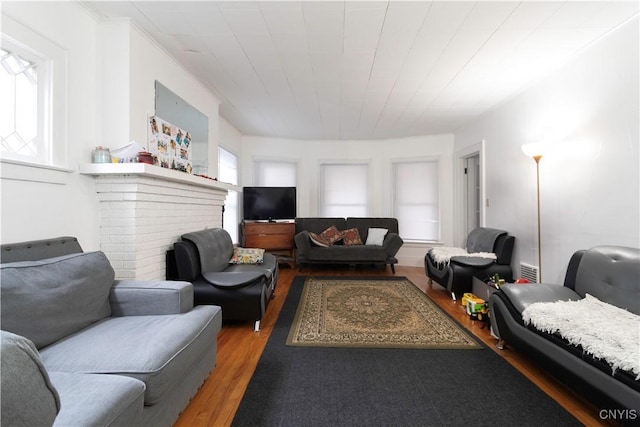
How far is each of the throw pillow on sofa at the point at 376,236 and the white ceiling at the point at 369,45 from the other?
2370 millimetres

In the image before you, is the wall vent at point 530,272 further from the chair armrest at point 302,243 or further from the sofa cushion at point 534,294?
the chair armrest at point 302,243

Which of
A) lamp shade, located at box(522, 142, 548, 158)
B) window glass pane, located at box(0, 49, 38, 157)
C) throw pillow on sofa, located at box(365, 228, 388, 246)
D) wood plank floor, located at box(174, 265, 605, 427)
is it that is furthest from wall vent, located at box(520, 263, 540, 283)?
window glass pane, located at box(0, 49, 38, 157)

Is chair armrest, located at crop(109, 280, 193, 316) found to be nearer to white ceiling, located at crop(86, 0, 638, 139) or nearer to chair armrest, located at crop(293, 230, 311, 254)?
white ceiling, located at crop(86, 0, 638, 139)

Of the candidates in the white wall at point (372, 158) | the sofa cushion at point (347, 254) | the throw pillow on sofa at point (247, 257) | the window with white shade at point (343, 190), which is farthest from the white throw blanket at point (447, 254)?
the throw pillow on sofa at point (247, 257)

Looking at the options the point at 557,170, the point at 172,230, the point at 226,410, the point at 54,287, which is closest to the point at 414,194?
the point at 557,170

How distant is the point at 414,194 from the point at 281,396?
192 inches

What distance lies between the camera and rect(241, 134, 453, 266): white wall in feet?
17.9

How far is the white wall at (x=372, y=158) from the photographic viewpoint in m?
5.44

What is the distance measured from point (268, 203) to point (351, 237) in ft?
5.71

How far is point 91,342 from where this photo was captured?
130 centimetres

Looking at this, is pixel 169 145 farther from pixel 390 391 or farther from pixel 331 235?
pixel 331 235

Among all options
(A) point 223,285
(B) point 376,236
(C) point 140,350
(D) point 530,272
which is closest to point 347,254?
(B) point 376,236

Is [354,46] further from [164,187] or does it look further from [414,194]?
[414,194]

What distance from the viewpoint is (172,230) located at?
2.68 metres
